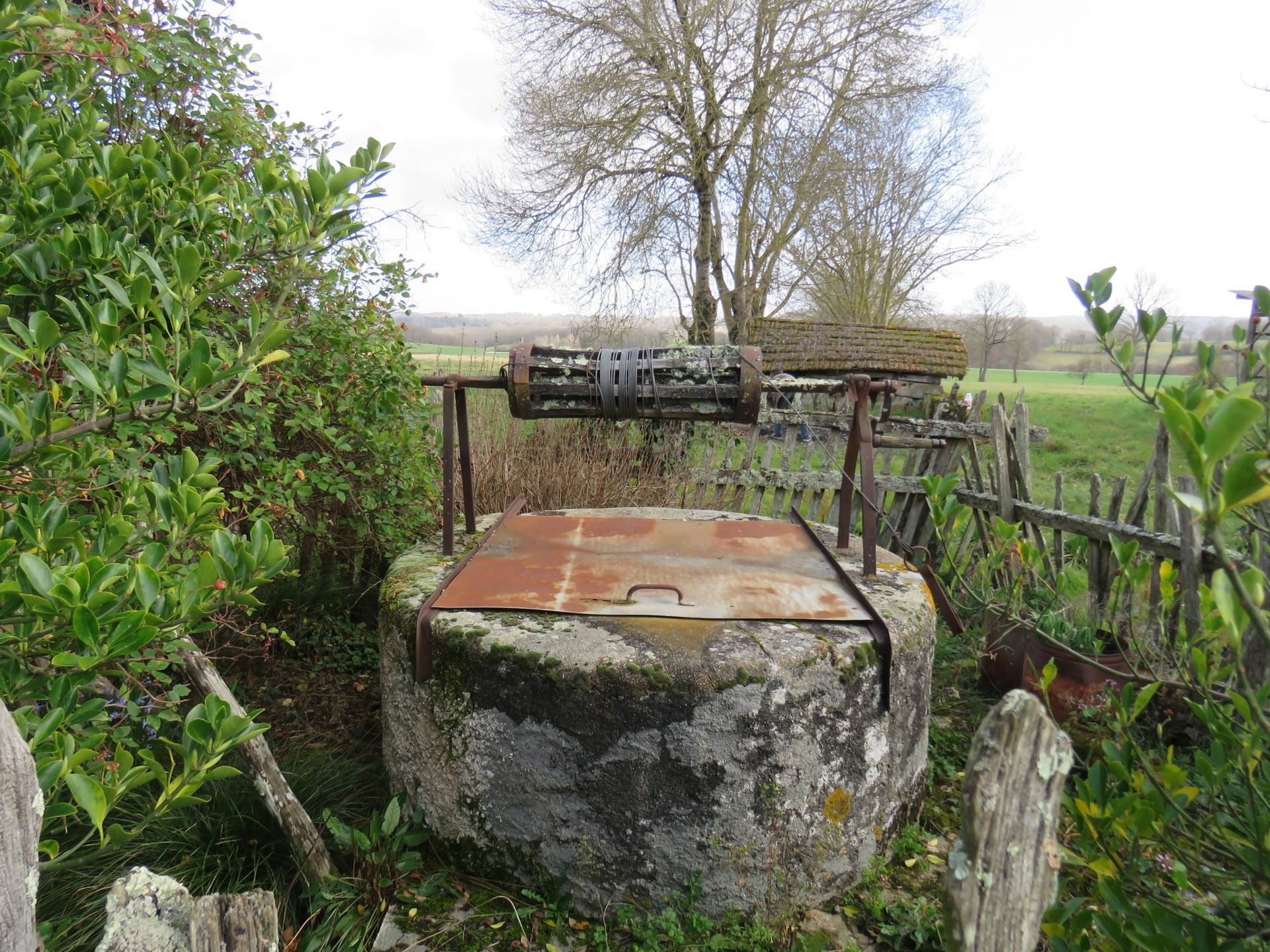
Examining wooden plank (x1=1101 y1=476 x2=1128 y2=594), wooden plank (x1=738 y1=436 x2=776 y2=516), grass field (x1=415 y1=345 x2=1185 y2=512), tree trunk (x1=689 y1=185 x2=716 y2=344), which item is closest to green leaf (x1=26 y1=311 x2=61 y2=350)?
grass field (x1=415 y1=345 x2=1185 y2=512)

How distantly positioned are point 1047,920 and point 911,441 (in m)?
2.05

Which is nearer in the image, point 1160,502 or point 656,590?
point 656,590

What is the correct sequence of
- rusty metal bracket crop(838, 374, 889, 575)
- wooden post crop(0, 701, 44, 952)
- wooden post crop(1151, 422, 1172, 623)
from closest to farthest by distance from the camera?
1. wooden post crop(0, 701, 44, 952)
2. rusty metal bracket crop(838, 374, 889, 575)
3. wooden post crop(1151, 422, 1172, 623)

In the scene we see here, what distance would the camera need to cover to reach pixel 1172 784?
3.77 ft

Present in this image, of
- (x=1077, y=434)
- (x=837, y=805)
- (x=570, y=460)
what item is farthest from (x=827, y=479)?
(x=1077, y=434)

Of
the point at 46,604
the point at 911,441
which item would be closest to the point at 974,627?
the point at 911,441

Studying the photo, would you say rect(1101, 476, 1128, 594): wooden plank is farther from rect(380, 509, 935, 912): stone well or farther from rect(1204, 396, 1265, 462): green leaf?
rect(1204, 396, 1265, 462): green leaf

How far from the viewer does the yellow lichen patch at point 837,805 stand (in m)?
2.06

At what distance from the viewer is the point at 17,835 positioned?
890mm

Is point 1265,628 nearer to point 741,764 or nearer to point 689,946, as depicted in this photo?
point 741,764

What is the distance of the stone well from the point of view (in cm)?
193

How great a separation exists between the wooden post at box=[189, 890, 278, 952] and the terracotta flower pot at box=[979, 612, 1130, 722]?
118 inches

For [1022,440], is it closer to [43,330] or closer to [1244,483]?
[1244,483]

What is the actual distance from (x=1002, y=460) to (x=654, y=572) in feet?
10.5
